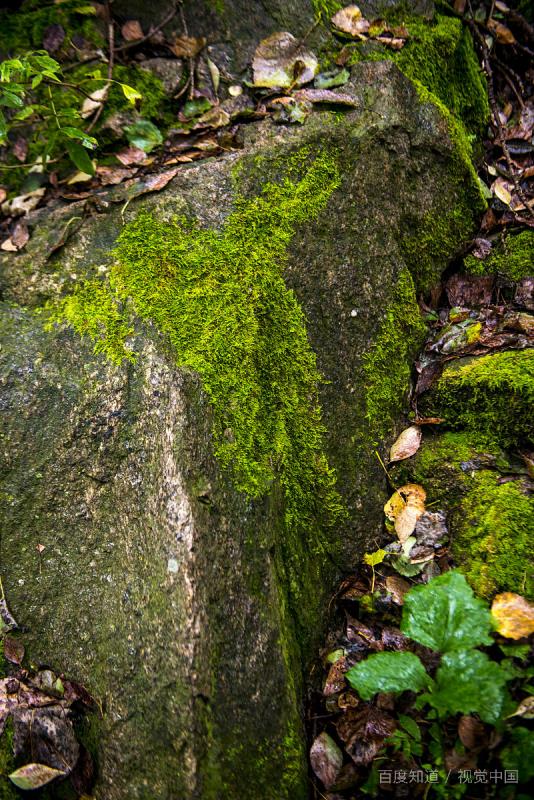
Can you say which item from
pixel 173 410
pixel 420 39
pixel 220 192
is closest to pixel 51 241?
pixel 220 192

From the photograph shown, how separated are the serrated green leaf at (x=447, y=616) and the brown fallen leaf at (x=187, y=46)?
310cm

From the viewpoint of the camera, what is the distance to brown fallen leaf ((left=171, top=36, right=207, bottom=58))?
2.88m

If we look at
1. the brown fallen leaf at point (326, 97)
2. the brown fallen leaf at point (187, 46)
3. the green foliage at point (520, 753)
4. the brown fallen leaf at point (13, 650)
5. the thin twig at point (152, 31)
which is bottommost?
the green foliage at point (520, 753)

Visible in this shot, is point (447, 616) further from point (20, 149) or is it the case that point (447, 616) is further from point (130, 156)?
point (20, 149)

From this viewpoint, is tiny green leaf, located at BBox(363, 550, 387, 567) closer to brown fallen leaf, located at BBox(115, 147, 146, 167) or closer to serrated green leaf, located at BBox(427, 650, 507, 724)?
serrated green leaf, located at BBox(427, 650, 507, 724)

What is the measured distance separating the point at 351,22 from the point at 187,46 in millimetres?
1018

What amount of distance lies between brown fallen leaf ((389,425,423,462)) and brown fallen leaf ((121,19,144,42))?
2.72 m

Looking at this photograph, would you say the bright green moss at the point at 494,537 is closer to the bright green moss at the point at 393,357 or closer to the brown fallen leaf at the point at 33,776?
the bright green moss at the point at 393,357

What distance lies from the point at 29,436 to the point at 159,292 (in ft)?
2.71

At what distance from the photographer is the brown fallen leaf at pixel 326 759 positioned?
5.85 feet

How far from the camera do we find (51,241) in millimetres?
2309

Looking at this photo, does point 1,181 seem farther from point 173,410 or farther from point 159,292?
point 173,410

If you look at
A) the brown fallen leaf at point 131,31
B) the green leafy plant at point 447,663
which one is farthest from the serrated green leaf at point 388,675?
the brown fallen leaf at point 131,31

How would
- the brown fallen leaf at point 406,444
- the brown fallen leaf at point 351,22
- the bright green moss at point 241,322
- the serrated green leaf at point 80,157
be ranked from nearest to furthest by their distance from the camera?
the bright green moss at point 241,322 → the serrated green leaf at point 80,157 → the brown fallen leaf at point 406,444 → the brown fallen leaf at point 351,22
